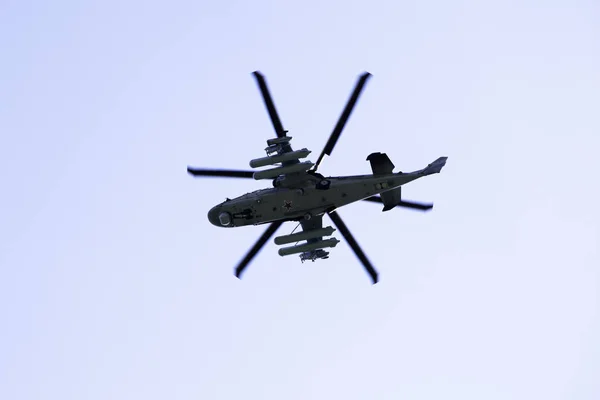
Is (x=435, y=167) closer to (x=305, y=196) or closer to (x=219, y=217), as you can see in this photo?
(x=305, y=196)

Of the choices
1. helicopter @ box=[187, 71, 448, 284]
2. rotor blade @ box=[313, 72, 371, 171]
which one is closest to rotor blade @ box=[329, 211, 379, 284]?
helicopter @ box=[187, 71, 448, 284]

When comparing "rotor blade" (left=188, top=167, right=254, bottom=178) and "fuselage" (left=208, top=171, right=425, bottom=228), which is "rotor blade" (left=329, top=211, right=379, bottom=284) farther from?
"rotor blade" (left=188, top=167, right=254, bottom=178)

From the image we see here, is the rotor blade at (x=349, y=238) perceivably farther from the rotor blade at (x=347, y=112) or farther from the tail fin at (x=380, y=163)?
the rotor blade at (x=347, y=112)

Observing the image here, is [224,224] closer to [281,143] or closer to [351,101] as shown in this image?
[281,143]

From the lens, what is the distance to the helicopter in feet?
148

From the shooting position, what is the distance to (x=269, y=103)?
4331 centimetres

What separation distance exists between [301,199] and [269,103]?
5.76 meters

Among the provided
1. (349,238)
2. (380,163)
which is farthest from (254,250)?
(380,163)

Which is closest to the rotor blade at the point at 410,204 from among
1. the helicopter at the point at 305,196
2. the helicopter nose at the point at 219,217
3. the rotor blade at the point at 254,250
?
the helicopter at the point at 305,196

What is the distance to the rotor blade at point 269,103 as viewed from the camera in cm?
4284

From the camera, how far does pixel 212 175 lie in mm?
46031

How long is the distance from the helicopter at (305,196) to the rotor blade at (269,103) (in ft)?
0.25

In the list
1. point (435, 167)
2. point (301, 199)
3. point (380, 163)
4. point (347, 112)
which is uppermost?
point (347, 112)

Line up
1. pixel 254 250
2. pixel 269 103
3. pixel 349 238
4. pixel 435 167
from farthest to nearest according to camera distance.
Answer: pixel 254 250 < pixel 349 238 < pixel 435 167 < pixel 269 103
